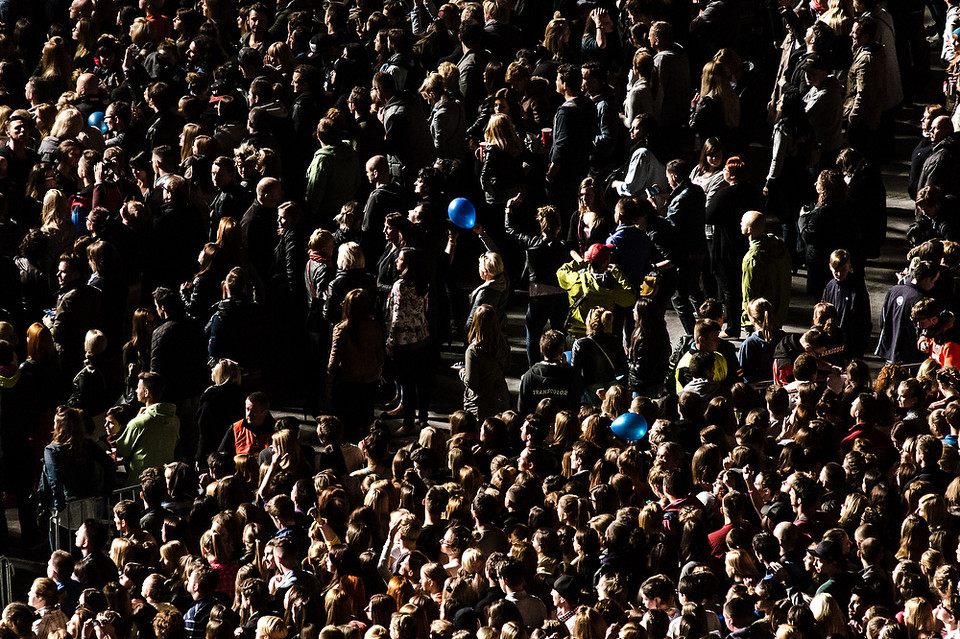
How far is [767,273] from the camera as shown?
1430 cm

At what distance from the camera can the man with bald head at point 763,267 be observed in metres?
14.3

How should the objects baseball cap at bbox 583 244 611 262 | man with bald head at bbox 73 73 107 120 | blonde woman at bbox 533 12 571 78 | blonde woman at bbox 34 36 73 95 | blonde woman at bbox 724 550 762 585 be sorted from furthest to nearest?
1. blonde woman at bbox 34 36 73 95
2. man with bald head at bbox 73 73 107 120
3. blonde woman at bbox 533 12 571 78
4. baseball cap at bbox 583 244 611 262
5. blonde woman at bbox 724 550 762 585

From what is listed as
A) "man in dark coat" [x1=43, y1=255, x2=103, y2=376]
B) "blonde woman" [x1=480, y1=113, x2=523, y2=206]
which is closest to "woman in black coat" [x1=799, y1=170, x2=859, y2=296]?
"blonde woman" [x1=480, y1=113, x2=523, y2=206]

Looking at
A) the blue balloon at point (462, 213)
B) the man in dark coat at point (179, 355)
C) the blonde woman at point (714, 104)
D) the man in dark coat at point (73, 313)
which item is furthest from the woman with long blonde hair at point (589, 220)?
the man in dark coat at point (73, 313)

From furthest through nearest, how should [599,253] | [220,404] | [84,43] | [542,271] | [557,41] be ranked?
1. [84,43]
2. [557,41]
3. [542,271]
4. [599,253]
5. [220,404]

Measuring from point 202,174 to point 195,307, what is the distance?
1.63 meters

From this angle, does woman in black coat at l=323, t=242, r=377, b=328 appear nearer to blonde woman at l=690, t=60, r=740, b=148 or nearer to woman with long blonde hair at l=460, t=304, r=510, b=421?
woman with long blonde hair at l=460, t=304, r=510, b=421

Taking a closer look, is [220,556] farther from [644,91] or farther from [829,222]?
[644,91]

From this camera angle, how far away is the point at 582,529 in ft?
34.9

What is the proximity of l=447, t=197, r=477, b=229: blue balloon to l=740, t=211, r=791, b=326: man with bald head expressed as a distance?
2.19 m

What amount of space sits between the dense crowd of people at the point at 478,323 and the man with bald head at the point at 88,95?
0.19 feet

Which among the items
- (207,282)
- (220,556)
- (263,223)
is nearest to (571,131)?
(263,223)

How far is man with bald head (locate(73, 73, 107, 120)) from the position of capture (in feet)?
56.7

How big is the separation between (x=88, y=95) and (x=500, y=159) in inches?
177
